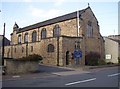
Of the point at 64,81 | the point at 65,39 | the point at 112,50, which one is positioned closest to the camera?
the point at 64,81

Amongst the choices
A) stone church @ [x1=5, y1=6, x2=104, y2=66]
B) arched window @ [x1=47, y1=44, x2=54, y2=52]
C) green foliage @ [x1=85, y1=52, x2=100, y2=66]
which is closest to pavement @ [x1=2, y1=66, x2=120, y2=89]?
stone church @ [x1=5, y1=6, x2=104, y2=66]

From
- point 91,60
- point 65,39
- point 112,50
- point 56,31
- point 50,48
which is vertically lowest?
point 91,60

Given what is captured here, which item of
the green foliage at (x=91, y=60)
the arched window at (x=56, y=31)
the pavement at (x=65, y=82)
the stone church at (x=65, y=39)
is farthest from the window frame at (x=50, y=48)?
the pavement at (x=65, y=82)

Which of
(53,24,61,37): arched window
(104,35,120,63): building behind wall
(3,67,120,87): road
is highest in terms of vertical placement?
(53,24,61,37): arched window

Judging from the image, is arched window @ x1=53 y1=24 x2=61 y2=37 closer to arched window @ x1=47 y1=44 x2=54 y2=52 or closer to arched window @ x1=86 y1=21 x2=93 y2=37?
arched window @ x1=86 y1=21 x2=93 y2=37

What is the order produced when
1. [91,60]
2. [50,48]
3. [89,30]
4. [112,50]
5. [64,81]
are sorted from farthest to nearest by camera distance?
1. [112,50]
2. [89,30]
3. [91,60]
4. [50,48]
5. [64,81]

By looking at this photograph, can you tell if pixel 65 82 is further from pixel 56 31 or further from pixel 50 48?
pixel 56 31

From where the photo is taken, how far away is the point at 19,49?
5209cm

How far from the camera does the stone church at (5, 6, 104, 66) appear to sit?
35.4 m

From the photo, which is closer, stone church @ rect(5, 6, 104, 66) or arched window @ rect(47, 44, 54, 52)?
stone church @ rect(5, 6, 104, 66)

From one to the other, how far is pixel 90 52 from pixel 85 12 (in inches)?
315

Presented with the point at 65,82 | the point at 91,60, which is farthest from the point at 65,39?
the point at 65,82

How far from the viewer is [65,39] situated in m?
35.3

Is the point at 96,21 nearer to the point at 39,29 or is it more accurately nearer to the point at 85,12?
the point at 85,12
